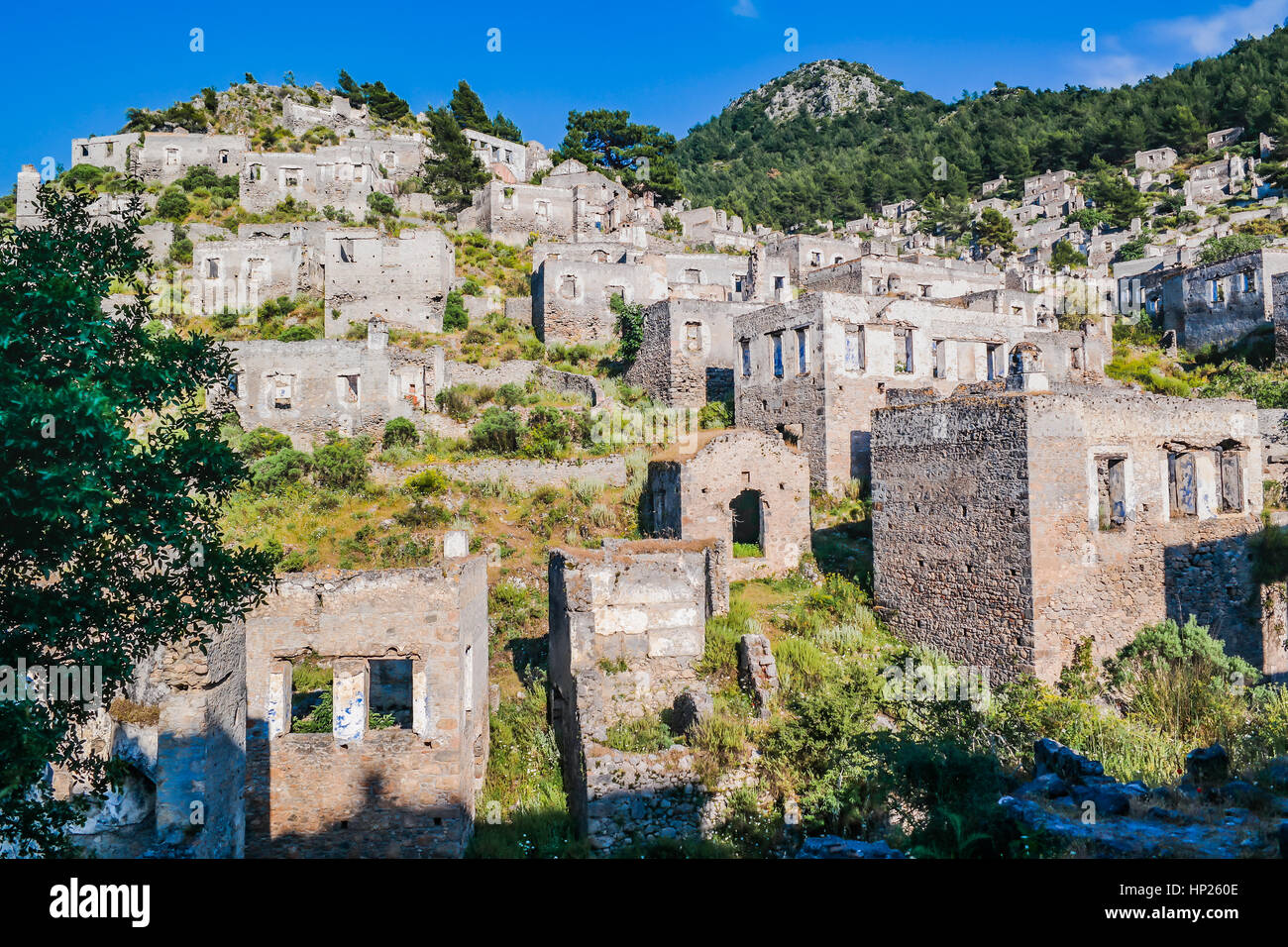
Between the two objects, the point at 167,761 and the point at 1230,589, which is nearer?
the point at 167,761

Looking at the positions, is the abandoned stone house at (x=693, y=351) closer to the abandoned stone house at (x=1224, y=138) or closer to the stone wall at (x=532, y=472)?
the stone wall at (x=532, y=472)

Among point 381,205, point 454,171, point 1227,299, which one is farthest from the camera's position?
point 454,171

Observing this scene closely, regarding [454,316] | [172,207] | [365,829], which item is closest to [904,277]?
[454,316]

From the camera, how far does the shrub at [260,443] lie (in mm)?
28484

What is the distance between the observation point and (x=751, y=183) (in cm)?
9481

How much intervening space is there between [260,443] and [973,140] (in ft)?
314

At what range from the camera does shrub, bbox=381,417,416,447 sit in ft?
97.3

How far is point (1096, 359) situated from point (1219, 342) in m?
8.23

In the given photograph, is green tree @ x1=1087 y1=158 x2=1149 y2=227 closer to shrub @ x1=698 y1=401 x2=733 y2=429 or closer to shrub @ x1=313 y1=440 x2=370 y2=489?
shrub @ x1=698 y1=401 x2=733 y2=429

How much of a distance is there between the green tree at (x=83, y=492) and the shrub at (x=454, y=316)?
30654 millimetres

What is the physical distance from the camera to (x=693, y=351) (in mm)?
32906

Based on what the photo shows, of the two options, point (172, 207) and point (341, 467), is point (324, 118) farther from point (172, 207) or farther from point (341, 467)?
point (341, 467)

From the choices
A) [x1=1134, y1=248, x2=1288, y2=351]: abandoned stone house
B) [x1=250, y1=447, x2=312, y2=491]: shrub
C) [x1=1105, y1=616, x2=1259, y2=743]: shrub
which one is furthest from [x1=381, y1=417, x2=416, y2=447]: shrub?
[x1=1134, y1=248, x2=1288, y2=351]: abandoned stone house
